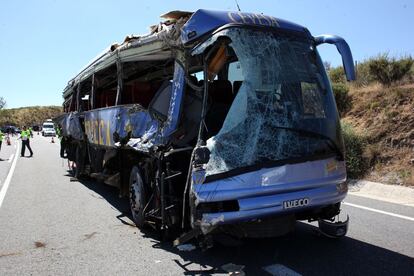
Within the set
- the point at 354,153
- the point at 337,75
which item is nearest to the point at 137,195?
the point at 354,153

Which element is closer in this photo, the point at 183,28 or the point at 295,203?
the point at 295,203

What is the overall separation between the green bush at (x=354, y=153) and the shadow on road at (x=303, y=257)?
6.04 metres

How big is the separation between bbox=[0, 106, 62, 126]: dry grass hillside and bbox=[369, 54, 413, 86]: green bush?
430ft

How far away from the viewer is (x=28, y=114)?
148 metres

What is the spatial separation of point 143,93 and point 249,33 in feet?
14.6

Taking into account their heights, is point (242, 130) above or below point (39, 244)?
above

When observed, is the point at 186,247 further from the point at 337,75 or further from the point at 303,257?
the point at 337,75

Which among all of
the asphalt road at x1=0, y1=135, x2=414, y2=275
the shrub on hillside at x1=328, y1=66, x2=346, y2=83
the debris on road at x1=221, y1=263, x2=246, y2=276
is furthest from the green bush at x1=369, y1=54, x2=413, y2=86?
the debris on road at x1=221, y1=263, x2=246, y2=276

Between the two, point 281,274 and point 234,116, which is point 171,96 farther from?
point 281,274

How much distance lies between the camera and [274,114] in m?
4.87

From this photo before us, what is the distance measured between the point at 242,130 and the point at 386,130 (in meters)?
9.52

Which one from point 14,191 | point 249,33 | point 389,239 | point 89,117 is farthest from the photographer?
point 14,191

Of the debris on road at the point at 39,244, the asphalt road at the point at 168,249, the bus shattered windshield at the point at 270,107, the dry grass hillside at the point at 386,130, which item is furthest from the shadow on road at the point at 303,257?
the dry grass hillside at the point at 386,130

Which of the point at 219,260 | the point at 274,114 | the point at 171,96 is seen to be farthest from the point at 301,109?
the point at 219,260
